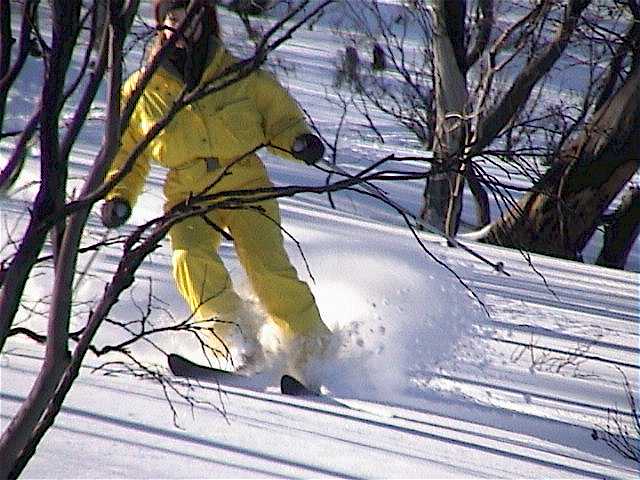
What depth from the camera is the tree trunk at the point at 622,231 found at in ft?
32.0

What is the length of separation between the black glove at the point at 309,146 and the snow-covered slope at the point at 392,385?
0.65m

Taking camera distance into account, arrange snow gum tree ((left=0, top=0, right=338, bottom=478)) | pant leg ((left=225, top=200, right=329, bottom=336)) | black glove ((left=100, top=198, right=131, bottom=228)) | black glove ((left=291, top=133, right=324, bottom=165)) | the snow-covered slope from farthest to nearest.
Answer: pant leg ((left=225, top=200, right=329, bottom=336)), black glove ((left=100, top=198, right=131, bottom=228)), black glove ((left=291, top=133, right=324, bottom=165)), the snow-covered slope, snow gum tree ((left=0, top=0, right=338, bottom=478))

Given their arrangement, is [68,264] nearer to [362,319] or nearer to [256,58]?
[256,58]

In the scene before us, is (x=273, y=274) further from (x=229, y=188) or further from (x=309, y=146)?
(x=309, y=146)

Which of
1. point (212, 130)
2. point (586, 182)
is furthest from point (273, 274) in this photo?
point (586, 182)

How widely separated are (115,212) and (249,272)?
2.00ft

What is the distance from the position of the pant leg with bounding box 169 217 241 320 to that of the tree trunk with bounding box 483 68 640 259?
366 cm

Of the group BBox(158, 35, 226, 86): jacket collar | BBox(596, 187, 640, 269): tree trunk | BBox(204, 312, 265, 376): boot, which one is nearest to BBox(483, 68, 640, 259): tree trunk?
BBox(596, 187, 640, 269): tree trunk

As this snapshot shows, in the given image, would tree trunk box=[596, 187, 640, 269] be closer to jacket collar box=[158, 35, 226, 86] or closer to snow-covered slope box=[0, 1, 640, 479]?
snow-covered slope box=[0, 1, 640, 479]

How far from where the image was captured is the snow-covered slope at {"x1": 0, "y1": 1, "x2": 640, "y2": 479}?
3131mm

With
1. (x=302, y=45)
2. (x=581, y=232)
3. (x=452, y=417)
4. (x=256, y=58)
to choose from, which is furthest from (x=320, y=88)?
(x=256, y=58)

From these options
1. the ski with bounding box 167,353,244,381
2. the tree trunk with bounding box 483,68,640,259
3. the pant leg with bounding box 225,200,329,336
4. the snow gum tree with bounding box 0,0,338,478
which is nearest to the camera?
the snow gum tree with bounding box 0,0,338,478

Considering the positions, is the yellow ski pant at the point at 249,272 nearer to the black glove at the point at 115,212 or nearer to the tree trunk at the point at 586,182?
the black glove at the point at 115,212

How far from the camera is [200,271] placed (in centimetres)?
444
